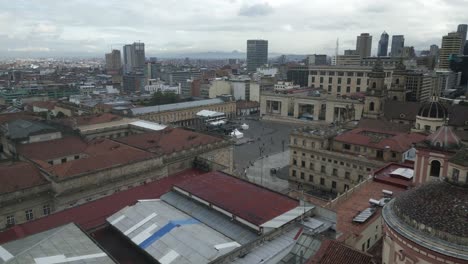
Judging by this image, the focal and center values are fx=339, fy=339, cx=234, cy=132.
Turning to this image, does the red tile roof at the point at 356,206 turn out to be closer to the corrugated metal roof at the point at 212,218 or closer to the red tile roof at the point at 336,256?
the red tile roof at the point at 336,256

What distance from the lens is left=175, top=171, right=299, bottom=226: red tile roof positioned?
29.9 m

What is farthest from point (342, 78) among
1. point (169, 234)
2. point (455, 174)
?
point (455, 174)

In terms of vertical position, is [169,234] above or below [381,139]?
below

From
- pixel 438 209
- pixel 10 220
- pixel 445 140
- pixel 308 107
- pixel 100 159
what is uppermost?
pixel 445 140

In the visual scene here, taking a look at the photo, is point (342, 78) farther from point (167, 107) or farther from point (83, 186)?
point (83, 186)

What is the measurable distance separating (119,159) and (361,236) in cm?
3240

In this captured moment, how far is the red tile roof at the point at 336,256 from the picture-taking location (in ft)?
61.4

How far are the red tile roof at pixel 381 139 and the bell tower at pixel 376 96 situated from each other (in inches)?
935

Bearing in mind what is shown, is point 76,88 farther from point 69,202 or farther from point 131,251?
point 131,251

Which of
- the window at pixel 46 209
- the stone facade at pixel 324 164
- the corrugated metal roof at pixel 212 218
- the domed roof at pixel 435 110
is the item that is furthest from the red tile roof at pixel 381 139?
the window at pixel 46 209

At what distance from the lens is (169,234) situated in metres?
27.8

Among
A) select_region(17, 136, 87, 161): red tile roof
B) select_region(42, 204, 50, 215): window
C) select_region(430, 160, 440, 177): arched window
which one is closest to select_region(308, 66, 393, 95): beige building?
select_region(17, 136, 87, 161): red tile roof

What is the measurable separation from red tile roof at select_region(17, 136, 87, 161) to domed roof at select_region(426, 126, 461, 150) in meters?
48.2

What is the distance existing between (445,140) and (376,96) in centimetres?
6313
